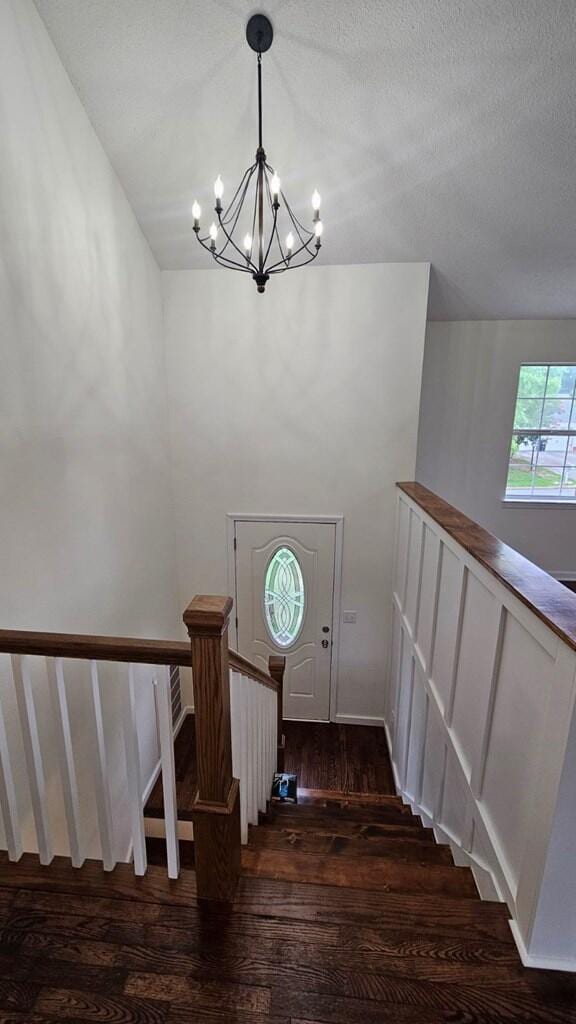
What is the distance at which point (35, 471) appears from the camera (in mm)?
1995

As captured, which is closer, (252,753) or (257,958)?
(257,958)

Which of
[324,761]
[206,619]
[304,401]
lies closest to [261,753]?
[206,619]

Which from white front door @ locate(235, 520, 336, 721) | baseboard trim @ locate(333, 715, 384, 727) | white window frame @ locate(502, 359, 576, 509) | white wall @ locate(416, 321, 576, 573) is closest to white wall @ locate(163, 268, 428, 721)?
white front door @ locate(235, 520, 336, 721)

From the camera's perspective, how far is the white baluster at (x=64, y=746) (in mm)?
1171

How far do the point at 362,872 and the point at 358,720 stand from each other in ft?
8.98

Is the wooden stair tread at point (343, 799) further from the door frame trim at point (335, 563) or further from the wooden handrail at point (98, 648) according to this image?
the wooden handrail at point (98, 648)

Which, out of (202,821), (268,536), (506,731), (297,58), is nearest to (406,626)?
(268,536)

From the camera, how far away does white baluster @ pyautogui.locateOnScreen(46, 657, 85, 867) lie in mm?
1171

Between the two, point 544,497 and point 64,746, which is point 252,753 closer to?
point 64,746

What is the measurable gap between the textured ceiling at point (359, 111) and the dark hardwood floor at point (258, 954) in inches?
132

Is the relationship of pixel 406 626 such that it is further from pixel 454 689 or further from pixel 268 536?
pixel 268 536

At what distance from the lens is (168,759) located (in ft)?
4.00

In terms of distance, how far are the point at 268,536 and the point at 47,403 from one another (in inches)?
87.0

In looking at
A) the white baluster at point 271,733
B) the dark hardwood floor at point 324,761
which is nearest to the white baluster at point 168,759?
the white baluster at point 271,733
